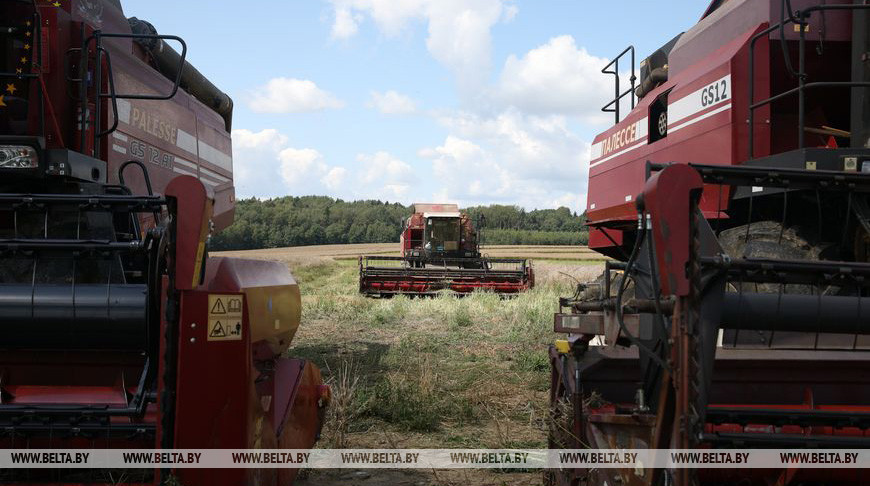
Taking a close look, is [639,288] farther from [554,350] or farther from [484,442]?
Result: [484,442]

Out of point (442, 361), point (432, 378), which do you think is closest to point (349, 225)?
point (442, 361)

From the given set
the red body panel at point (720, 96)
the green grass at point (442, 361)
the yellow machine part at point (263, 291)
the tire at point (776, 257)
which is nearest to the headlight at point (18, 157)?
the yellow machine part at point (263, 291)

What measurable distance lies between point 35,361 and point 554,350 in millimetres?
2502

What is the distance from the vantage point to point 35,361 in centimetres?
316

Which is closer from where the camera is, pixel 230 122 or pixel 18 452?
pixel 18 452

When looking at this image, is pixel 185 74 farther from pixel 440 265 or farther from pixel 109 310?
pixel 440 265

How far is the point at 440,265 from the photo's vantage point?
2514 cm

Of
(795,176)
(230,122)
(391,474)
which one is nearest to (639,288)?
(795,176)

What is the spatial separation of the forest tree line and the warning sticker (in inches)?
2203

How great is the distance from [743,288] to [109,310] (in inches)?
121

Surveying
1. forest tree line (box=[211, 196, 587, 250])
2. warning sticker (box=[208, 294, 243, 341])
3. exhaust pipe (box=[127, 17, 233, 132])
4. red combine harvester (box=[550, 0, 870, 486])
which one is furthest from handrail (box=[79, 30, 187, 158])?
forest tree line (box=[211, 196, 587, 250])

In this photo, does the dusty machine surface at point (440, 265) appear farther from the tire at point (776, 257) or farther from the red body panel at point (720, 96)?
the tire at point (776, 257)

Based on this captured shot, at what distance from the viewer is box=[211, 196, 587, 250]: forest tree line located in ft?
214

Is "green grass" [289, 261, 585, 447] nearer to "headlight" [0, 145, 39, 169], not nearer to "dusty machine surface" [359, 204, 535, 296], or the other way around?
"dusty machine surface" [359, 204, 535, 296]
